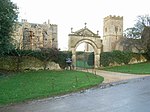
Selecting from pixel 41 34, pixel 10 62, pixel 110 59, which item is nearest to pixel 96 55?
pixel 110 59

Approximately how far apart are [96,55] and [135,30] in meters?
10.1

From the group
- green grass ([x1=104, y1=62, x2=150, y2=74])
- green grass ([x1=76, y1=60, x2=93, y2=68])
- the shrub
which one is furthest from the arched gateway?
green grass ([x1=104, y1=62, x2=150, y2=74])

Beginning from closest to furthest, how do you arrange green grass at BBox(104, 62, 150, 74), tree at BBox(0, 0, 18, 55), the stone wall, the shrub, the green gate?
tree at BBox(0, 0, 18, 55) → green grass at BBox(104, 62, 150, 74) → the stone wall → the shrub → the green gate

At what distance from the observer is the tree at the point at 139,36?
42.9 m

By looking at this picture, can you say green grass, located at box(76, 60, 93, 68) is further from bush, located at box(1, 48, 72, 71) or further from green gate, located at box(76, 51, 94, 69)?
bush, located at box(1, 48, 72, 71)

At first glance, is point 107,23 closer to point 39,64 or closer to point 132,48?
point 132,48

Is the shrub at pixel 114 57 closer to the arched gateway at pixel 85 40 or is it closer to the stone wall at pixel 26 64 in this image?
the arched gateway at pixel 85 40

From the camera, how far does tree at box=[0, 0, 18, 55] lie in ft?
57.9

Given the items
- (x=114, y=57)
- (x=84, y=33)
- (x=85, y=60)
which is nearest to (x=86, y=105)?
(x=84, y=33)

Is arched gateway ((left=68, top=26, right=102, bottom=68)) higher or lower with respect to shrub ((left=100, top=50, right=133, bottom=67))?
higher

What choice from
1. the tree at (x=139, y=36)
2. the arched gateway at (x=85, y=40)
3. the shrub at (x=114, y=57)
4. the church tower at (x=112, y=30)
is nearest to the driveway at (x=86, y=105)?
the arched gateway at (x=85, y=40)

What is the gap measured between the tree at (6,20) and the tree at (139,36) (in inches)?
1094

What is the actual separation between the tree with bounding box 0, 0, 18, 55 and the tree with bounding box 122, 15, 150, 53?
27.8 m

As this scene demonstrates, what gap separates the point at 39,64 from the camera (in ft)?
107
